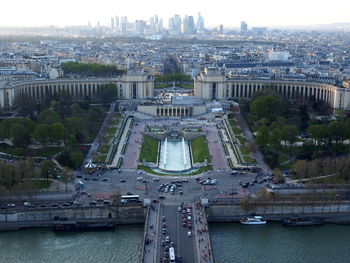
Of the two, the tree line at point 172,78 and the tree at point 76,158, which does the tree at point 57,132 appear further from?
the tree line at point 172,78

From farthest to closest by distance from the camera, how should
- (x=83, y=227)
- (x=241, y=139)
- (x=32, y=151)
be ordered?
(x=241, y=139)
(x=32, y=151)
(x=83, y=227)

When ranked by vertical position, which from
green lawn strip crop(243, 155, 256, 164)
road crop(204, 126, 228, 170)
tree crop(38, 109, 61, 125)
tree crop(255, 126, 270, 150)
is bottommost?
road crop(204, 126, 228, 170)

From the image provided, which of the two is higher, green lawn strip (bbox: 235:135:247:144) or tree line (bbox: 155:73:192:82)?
tree line (bbox: 155:73:192:82)

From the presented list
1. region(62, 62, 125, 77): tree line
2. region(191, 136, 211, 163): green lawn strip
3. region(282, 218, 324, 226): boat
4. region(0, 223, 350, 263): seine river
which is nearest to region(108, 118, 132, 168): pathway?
region(191, 136, 211, 163): green lawn strip

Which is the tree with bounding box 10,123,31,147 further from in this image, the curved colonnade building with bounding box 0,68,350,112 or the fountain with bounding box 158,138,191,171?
the curved colonnade building with bounding box 0,68,350,112

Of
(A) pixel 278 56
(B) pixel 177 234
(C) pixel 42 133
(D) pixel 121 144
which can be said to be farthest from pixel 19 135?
(A) pixel 278 56

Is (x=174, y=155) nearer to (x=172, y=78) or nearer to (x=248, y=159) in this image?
(x=248, y=159)
